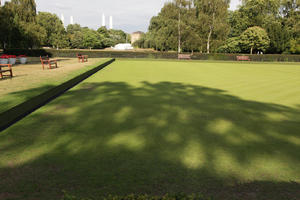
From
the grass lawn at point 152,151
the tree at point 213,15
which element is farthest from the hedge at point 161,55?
the grass lawn at point 152,151

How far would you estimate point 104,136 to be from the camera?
193 inches

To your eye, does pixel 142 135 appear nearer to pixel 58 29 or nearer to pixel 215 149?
pixel 215 149

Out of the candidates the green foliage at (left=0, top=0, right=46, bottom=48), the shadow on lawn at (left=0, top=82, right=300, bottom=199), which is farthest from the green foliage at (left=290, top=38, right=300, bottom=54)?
the green foliage at (left=0, top=0, right=46, bottom=48)

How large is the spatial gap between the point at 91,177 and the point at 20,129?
308 cm

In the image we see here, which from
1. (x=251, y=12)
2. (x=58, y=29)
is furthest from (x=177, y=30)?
(x=58, y=29)

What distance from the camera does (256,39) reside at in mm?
46250

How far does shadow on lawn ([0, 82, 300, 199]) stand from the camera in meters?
3.10

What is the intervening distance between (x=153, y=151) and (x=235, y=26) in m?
60.8

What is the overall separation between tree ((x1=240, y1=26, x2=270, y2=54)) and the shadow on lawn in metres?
44.1

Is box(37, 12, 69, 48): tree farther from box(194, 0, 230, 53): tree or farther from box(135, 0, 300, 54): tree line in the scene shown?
box(194, 0, 230, 53): tree

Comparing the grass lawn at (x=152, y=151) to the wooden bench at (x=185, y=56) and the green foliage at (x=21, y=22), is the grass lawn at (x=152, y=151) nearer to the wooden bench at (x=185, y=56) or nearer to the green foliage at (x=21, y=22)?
the green foliage at (x=21, y=22)

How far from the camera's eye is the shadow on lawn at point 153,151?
3.10 metres

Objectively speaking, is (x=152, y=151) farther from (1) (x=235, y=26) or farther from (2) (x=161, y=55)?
(1) (x=235, y=26)

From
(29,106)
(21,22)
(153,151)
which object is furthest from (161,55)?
(153,151)
